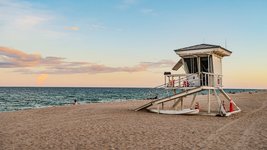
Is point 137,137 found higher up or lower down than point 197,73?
lower down

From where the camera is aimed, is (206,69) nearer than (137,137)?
No

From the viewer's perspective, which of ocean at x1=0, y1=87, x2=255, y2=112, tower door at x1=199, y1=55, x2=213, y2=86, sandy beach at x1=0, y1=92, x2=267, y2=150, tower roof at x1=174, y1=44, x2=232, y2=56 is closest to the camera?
sandy beach at x1=0, y1=92, x2=267, y2=150

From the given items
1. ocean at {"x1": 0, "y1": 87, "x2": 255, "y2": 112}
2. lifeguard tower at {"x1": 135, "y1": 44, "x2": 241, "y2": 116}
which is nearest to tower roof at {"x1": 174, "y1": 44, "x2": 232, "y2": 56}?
lifeguard tower at {"x1": 135, "y1": 44, "x2": 241, "y2": 116}

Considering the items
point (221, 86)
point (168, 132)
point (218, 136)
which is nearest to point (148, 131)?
point (168, 132)

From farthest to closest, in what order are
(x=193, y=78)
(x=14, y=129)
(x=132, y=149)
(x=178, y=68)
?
(x=178, y=68) < (x=193, y=78) < (x=14, y=129) < (x=132, y=149)

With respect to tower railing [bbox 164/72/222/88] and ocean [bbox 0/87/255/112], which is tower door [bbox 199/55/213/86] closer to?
tower railing [bbox 164/72/222/88]

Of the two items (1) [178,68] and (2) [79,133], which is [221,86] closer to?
(1) [178,68]

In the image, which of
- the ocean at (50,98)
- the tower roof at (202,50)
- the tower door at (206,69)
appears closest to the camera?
the tower door at (206,69)

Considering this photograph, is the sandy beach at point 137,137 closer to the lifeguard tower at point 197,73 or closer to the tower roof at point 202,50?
the lifeguard tower at point 197,73

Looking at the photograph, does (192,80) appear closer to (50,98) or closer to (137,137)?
(137,137)

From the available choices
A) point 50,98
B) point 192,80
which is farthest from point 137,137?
point 50,98

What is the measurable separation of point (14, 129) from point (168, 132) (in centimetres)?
842

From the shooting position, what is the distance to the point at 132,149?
10250 mm

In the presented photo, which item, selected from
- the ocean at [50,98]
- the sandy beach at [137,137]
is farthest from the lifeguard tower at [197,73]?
the sandy beach at [137,137]
